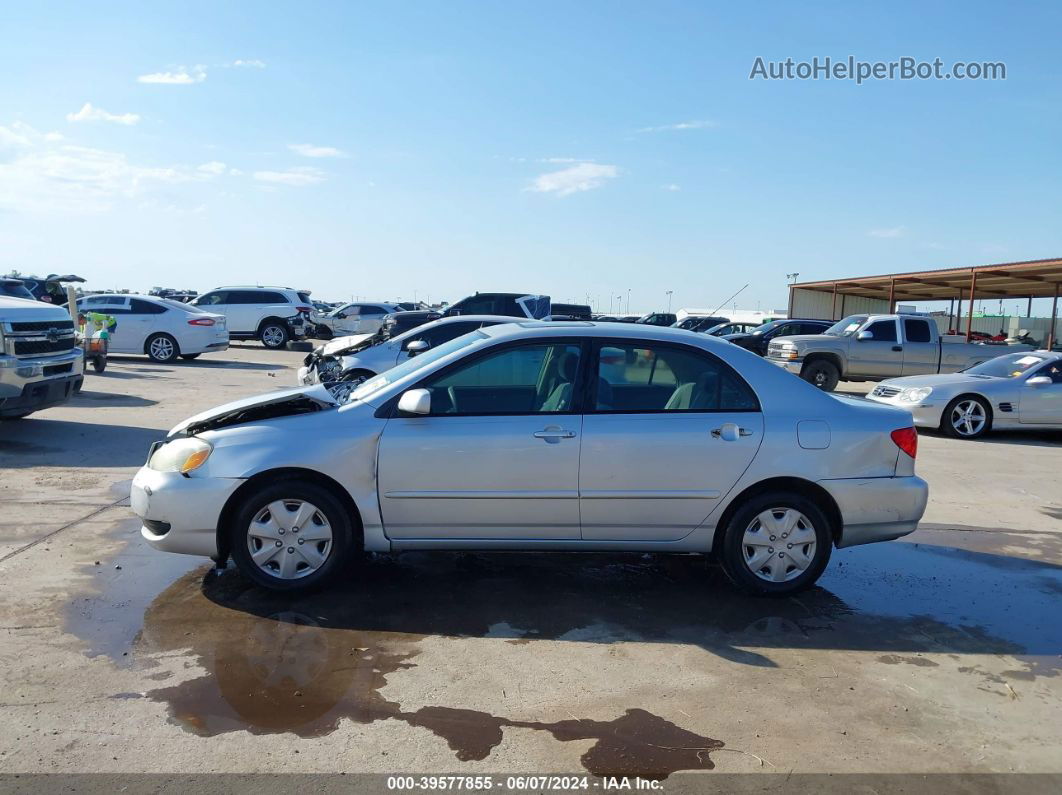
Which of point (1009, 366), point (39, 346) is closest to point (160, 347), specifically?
point (39, 346)

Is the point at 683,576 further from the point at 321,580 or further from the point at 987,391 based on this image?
the point at 987,391

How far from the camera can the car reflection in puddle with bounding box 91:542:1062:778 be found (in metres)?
3.67

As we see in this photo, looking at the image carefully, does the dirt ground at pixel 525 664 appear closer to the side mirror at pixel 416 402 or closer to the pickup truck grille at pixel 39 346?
the side mirror at pixel 416 402

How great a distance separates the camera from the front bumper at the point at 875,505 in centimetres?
521

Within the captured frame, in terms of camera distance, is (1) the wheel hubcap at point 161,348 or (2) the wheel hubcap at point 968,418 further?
(1) the wheel hubcap at point 161,348

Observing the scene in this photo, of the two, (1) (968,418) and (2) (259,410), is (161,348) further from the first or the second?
(1) (968,418)

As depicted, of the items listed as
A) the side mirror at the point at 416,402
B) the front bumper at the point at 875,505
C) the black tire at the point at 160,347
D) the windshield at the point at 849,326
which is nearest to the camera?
the side mirror at the point at 416,402

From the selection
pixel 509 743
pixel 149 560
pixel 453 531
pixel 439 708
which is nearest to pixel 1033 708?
pixel 509 743

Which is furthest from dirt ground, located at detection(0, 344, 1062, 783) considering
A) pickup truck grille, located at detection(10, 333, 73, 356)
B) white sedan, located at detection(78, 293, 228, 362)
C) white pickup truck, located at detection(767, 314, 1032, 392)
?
white sedan, located at detection(78, 293, 228, 362)

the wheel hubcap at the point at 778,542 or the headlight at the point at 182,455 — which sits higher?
the headlight at the point at 182,455

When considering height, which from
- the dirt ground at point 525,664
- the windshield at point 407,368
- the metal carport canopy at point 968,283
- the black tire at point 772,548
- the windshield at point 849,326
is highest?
the metal carport canopy at point 968,283

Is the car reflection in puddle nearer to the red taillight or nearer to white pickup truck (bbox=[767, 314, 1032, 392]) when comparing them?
the red taillight

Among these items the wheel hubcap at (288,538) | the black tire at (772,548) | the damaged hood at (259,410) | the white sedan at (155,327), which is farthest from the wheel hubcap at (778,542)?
the white sedan at (155,327)

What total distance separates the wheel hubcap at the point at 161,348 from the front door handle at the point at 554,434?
1758cm
